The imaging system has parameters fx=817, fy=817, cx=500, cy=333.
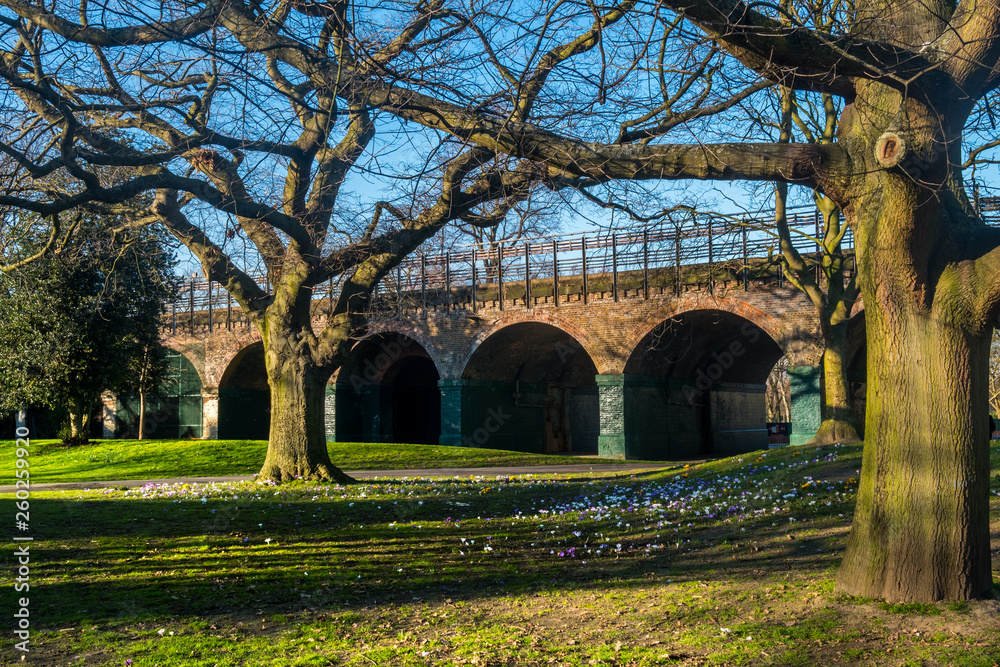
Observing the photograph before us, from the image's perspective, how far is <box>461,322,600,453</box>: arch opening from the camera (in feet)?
88.4

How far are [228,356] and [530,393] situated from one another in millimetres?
11564

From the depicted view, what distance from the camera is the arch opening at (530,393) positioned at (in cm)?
2695

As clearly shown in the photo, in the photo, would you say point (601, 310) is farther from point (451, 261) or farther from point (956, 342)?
point (956, 342)

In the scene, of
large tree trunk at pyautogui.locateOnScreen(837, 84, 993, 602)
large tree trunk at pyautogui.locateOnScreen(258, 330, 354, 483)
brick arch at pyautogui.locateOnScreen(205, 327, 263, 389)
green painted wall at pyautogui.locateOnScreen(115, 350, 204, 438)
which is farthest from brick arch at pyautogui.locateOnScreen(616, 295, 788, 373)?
green painted wall at pyautogui.locateOnScreen(115, 350, 204, 438)

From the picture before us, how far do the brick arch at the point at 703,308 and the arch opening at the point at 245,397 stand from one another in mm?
14523

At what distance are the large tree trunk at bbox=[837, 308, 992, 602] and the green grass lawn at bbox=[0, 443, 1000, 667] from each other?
0.67ft

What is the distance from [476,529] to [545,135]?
14.6 feet

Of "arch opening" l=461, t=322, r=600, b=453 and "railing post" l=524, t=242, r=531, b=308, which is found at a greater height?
"railing post" l=524, t=242, r=531, b=308

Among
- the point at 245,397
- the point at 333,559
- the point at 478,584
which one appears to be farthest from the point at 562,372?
the point at 478,584

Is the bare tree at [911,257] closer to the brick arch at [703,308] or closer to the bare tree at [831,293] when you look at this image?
the bare tree at [831,293]

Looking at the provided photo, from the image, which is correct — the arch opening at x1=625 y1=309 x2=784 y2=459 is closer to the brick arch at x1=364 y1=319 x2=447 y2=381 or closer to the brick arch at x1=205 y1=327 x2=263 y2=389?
the brick arch at x1=364 y1=319 x2=447 y2=381

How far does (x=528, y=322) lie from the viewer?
2584 cm

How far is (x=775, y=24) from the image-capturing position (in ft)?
16.0

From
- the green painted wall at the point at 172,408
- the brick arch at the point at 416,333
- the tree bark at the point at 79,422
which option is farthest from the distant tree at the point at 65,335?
the green painted wall at the point at 172,408
